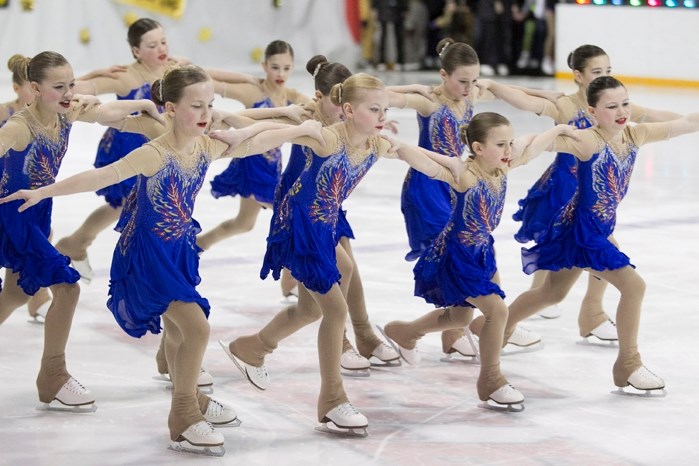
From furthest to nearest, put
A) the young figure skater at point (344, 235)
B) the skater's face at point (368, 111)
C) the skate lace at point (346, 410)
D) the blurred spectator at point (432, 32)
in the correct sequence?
the blurred spectator at point (432, 32), the young figure skater at point (344, 235), the skater's face at point (368, 111), the skate lace at point (346, 410)

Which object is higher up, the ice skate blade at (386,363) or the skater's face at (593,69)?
the skater's face at (593,69)

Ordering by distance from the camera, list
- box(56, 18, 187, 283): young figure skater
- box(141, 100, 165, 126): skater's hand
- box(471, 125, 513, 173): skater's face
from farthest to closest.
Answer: box(56, 18, 187, 283): young figure skater, box(141, 100, 165, 126): skater's hand, box(471, 125, 513, 173): skater's face

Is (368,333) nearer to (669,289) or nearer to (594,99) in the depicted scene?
(594,99)

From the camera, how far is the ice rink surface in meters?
4.25

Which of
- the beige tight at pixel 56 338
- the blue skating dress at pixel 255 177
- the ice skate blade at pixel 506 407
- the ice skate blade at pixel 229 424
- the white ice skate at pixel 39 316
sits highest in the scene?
the blue skating dress at pixel 255 177

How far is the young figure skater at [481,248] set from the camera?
4738 mm

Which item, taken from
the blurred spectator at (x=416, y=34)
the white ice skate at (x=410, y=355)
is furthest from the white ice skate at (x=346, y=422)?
the blurred spectator at (x=416, y=34)

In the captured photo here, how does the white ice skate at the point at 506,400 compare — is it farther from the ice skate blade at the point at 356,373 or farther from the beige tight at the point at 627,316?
the ice skate blade at the point at 356,373

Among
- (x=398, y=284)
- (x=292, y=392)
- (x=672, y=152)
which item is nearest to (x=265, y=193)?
(x=398, y=284)

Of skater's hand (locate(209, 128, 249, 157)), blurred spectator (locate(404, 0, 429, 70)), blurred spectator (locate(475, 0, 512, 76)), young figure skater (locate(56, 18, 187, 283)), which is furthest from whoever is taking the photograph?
blurred spectator (locate(404, 0, 429, 70))

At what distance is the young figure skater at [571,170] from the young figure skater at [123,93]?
1732mm

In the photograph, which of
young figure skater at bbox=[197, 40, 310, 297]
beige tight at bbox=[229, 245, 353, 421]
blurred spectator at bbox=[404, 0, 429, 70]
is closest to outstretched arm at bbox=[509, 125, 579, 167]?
beige tight at bbox=[229, 245, 353, 421]

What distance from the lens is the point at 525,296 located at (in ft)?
17.4

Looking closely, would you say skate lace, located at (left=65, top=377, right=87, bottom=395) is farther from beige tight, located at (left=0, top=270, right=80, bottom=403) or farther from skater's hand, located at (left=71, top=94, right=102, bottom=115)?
skater's hand, located at (left=71, top=94, right=102, bottom=115)
